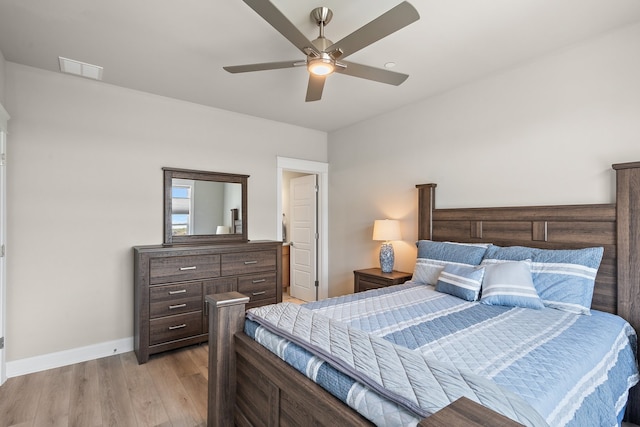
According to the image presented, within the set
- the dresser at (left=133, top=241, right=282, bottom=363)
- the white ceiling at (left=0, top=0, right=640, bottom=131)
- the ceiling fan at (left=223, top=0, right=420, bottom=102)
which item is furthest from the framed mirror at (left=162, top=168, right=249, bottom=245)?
the ceiling fan at (left=223, top=0, right=420, bottom=102)

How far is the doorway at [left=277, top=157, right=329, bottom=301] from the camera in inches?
189

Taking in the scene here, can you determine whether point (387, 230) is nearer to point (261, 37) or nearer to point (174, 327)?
point (261, 37)

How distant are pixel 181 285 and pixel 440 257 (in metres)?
2.52

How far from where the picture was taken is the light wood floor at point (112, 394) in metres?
2.07

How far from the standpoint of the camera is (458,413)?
30.5 inches

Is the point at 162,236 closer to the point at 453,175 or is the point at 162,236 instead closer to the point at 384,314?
the point at 384,314

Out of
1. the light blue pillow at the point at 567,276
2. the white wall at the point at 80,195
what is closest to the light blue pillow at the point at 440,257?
the light blue pillow at the point at 567,276

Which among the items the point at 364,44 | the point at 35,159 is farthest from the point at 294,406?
the point at 35,159

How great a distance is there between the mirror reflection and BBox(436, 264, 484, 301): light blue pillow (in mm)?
2523

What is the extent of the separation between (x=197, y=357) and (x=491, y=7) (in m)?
3.69

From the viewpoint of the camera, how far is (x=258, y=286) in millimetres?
3613

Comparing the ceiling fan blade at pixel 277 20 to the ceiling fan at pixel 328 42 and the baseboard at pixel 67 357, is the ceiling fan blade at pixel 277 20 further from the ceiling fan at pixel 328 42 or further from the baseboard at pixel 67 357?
the baseboard at pixel 67 357

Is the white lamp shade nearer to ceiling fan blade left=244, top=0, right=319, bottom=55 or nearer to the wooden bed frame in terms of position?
the wooden bed frame

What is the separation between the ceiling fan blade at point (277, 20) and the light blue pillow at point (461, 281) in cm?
191
